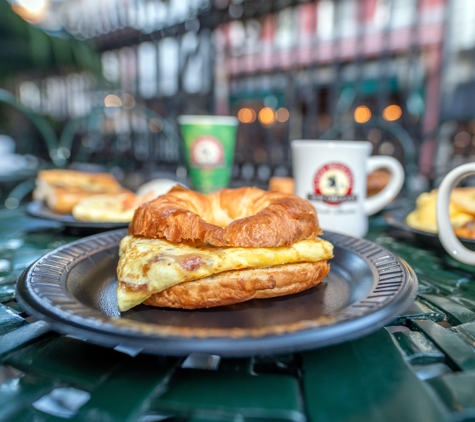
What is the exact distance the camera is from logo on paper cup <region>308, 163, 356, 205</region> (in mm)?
1072

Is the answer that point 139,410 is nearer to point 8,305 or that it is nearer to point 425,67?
point 8,305

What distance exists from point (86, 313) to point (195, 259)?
0.21 m

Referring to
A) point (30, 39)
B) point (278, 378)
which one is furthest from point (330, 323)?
point (30, 39)

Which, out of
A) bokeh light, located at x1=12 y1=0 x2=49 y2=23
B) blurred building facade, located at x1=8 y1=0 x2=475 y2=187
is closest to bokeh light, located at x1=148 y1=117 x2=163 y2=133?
blurred building facade, located at x1=8 y1=0 x2=475 y2=187

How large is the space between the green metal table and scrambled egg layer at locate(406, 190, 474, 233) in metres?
0.49

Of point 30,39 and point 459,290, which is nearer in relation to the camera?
point 459,290

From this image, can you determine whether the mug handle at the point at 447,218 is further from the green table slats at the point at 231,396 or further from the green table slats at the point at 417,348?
the green table slats at the point at 231,396

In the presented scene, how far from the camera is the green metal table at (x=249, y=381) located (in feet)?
1.36

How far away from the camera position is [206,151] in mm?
1623

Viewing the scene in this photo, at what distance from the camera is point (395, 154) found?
13.6ft

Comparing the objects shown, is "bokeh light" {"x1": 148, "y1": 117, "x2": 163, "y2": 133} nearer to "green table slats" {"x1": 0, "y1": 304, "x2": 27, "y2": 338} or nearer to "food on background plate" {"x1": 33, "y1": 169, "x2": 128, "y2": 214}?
"food on background plate" {"x1": 33, "y1": 169, "x2": 128, "y2": 214}

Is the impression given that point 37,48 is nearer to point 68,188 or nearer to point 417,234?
point 68,188

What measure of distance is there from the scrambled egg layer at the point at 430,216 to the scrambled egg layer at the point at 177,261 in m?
0.51

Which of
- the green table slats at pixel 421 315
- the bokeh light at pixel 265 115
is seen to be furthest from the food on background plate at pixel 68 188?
the bokeh light at pixel 265 115
